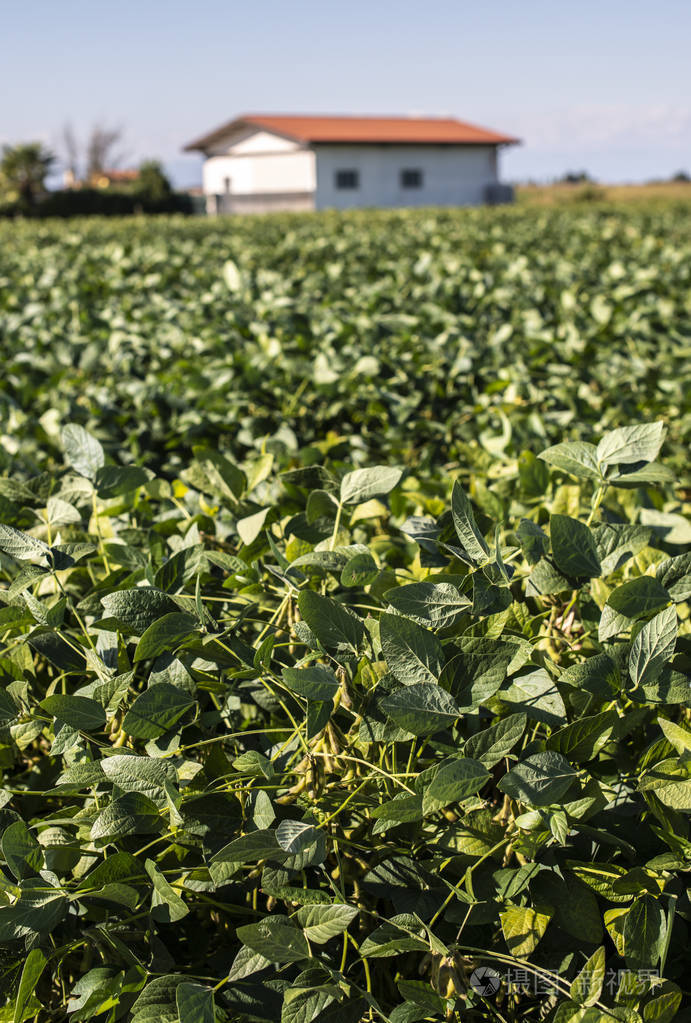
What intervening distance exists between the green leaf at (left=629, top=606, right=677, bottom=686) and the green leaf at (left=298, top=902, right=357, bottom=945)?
0.47 metres

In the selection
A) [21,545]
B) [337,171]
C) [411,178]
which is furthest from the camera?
[411,178]

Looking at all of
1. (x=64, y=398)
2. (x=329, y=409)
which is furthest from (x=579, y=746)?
(x=64, y=398)

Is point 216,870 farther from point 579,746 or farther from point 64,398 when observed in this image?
point 64,398

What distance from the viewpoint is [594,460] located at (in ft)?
4.86

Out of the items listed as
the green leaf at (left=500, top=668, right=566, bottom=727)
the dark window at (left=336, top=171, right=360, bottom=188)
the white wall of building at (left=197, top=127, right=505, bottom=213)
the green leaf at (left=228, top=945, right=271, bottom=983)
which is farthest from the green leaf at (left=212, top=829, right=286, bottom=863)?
the dark window at (left=336, top=171, right=360, bottom=188)

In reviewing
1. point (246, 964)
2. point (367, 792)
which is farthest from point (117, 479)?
point (246, 964)

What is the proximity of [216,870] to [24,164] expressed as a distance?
43444mm

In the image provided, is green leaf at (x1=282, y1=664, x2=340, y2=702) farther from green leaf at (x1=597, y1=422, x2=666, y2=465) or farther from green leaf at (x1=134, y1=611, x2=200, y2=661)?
green leaf at (x1=597, y1=422, x2=666, y2=465)

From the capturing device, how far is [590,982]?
1009 mm

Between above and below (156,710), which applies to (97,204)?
above

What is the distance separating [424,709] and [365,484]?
516mm

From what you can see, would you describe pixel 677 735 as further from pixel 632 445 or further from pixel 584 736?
pixel 632 445

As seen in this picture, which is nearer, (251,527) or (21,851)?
(21,851)

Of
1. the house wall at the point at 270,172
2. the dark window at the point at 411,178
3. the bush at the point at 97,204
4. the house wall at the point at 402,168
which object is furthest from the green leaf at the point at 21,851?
the dark window at the point at 411,178
